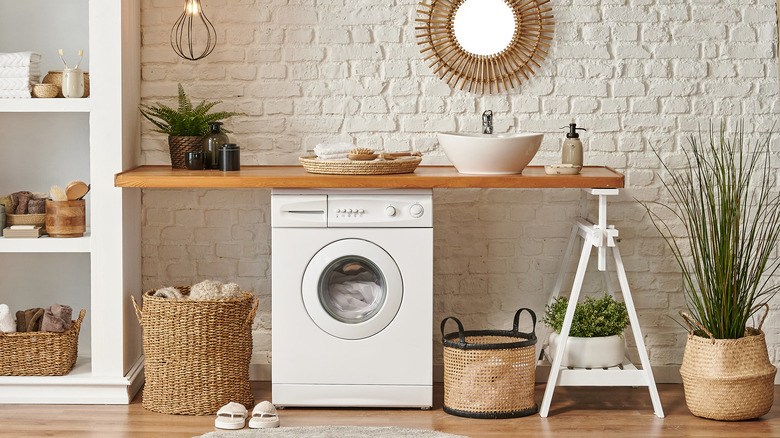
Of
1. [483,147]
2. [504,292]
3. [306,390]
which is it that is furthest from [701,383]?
[306,390]

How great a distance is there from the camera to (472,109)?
380 cm

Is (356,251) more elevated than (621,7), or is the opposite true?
(621,7)

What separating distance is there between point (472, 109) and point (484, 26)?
0.36 metres

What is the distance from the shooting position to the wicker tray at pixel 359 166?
3248mm

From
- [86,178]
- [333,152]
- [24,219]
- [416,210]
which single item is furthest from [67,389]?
[416,210]

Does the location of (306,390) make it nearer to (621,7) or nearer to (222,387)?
(222,387)

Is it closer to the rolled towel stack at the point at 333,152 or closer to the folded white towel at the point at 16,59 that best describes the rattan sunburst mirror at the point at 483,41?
the rolled towel stack at the point at 333,152

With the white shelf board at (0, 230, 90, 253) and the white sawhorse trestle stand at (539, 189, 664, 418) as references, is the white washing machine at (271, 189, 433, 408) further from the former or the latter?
the white shelf board at (0, 230, 90, 253)

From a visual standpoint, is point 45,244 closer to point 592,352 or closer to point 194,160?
point 194,160

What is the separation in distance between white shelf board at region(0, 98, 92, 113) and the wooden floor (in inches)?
45.7

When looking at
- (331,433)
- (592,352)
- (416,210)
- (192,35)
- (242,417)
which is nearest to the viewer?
(331,433)

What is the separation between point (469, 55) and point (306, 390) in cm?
158

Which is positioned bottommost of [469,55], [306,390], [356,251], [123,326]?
[306,390]

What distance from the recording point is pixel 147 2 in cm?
377
